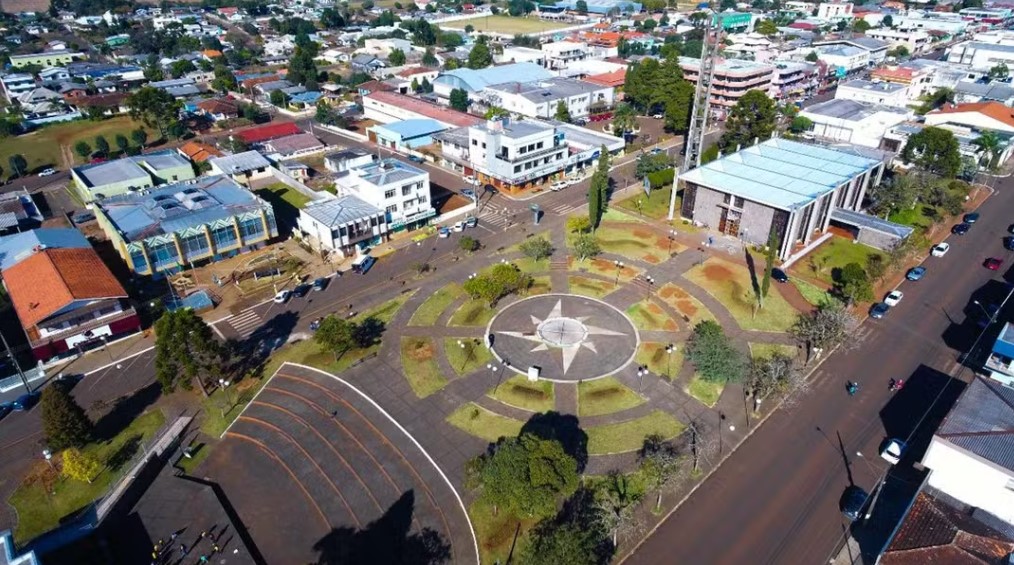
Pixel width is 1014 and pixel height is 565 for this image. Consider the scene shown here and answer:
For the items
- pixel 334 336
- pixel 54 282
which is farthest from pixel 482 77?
pixel 54 282

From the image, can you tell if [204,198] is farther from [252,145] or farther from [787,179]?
[787,179]

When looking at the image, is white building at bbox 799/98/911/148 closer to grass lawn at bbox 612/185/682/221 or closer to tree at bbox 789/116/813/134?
tree at bbox 789/116/813/134

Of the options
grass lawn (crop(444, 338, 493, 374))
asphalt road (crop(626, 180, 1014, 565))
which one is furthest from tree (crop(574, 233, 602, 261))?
asphalt road (crop(626, 180, 1014, 565))

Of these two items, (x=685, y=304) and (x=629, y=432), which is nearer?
(x=629, y=432)

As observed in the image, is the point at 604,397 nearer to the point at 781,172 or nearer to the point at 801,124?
the point at 781,172

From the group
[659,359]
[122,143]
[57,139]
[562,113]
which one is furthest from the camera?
[562,113]

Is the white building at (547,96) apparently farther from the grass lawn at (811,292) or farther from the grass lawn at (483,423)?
the grass lawn at (483,423)

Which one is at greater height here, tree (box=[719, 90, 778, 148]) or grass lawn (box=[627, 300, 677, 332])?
tree (box=[719, 90, 778, 148])

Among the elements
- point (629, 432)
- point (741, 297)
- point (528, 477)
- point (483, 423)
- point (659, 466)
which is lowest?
point (483, 423)
